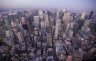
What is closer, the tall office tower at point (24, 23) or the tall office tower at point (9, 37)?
the tall office tower at point (9, 37)

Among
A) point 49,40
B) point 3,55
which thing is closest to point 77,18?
point 49,40

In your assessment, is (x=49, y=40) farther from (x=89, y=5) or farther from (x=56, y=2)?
(x=89, y=5)

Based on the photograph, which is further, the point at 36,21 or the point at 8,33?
the point at 36,21

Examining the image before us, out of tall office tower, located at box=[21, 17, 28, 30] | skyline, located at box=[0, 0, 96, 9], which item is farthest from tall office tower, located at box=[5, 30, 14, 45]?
skyline, located at box=[0, 0, 96, 9]

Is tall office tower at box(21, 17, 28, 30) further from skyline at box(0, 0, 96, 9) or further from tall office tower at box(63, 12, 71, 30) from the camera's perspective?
tall office tower at box(63, 12, 71, 30)

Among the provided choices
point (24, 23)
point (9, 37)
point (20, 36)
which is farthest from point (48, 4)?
point (9, 37)

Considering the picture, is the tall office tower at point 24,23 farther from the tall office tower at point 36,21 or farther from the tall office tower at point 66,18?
the tall office tower at point 66,18

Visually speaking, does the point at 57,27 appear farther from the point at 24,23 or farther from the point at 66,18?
the point at 24,23

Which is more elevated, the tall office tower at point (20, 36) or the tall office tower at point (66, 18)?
the tall office tower at point (66, 18)

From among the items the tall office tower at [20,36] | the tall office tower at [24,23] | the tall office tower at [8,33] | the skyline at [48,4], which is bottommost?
the tall office tower at [20,36]

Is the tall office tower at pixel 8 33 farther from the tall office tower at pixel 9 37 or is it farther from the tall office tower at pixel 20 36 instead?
the tall office tower at pixel 20 36

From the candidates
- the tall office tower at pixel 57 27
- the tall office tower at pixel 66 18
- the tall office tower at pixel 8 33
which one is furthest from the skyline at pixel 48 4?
the tall office tower at pixel 8 33

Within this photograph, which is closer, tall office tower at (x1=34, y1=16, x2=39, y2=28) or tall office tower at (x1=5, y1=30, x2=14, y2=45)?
tall office tower at (x1=5, y1=30, x2=14, y2=45)
